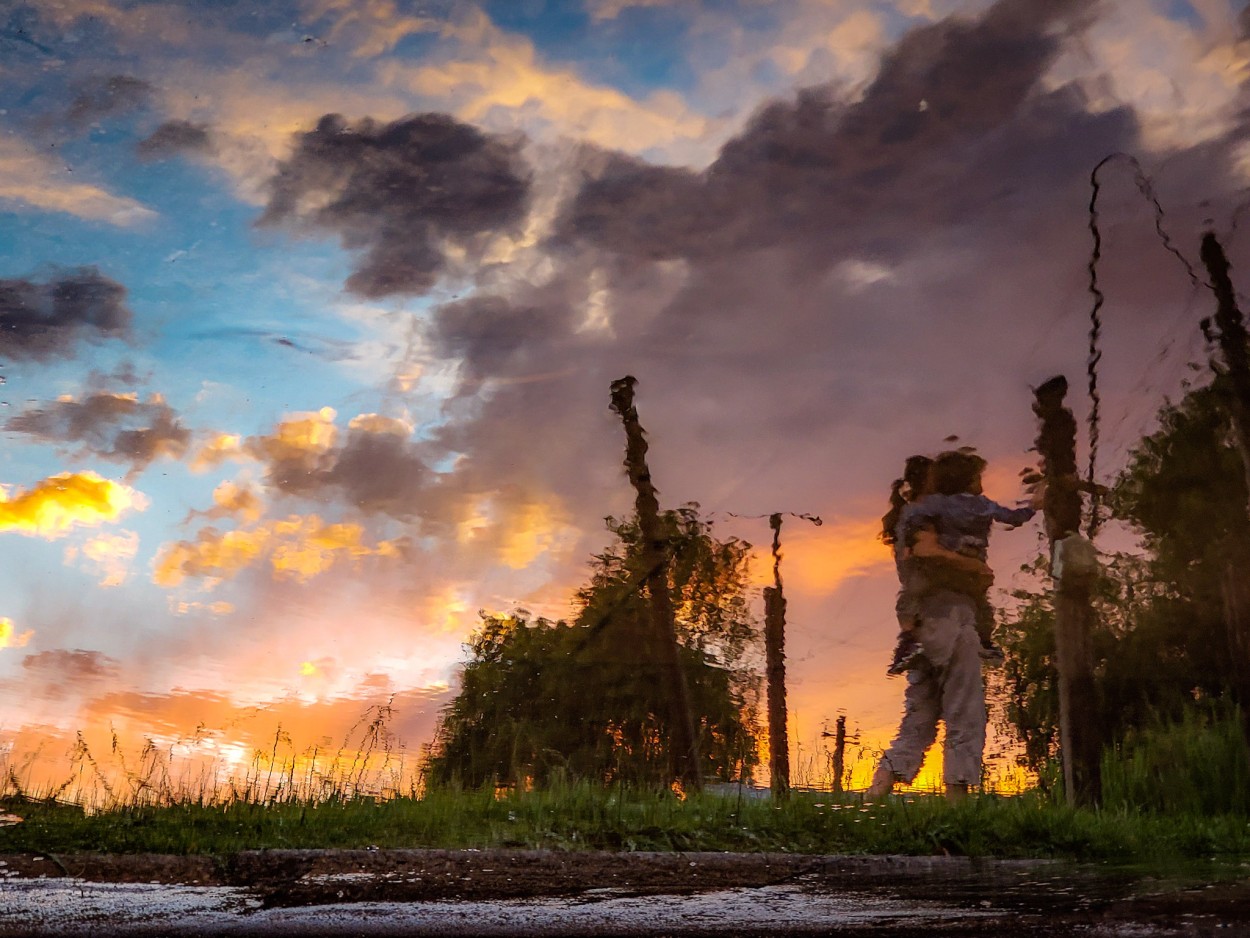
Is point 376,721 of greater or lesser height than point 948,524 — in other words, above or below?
below

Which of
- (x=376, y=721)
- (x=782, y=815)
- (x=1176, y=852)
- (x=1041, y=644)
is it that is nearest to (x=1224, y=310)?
(x=1176, y=852)

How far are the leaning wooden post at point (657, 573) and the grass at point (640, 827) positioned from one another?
9499 millimetres

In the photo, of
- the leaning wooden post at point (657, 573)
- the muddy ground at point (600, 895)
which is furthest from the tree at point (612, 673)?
the muddy ground at point (600, 895)

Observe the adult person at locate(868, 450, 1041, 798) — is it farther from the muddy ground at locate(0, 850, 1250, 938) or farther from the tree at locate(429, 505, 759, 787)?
the tree at locate(429, 505, 759, 787)

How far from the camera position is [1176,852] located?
20.5ft

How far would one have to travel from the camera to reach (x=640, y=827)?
6.18 meters

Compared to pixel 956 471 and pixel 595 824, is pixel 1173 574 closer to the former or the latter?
pixel 956 471

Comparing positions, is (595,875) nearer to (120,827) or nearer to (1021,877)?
(1021,877)

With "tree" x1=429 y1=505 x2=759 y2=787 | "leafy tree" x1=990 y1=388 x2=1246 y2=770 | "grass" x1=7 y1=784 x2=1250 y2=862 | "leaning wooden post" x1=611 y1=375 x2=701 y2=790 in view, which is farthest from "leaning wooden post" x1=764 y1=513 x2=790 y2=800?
"grass" x1=7 y1=784 x2=1250 y2=862

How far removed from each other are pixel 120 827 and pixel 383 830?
1.52 m

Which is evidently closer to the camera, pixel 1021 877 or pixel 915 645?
pixel 1021 877

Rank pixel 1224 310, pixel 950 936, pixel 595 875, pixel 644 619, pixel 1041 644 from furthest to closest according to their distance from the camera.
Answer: pixel 644 619, pixel 1041 644, pixel 1224 310, pixel 595 875, pixel 950 936

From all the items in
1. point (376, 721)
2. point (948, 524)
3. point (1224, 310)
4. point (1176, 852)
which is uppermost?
point (1224, 310)

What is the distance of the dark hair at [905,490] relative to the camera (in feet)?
29.0
